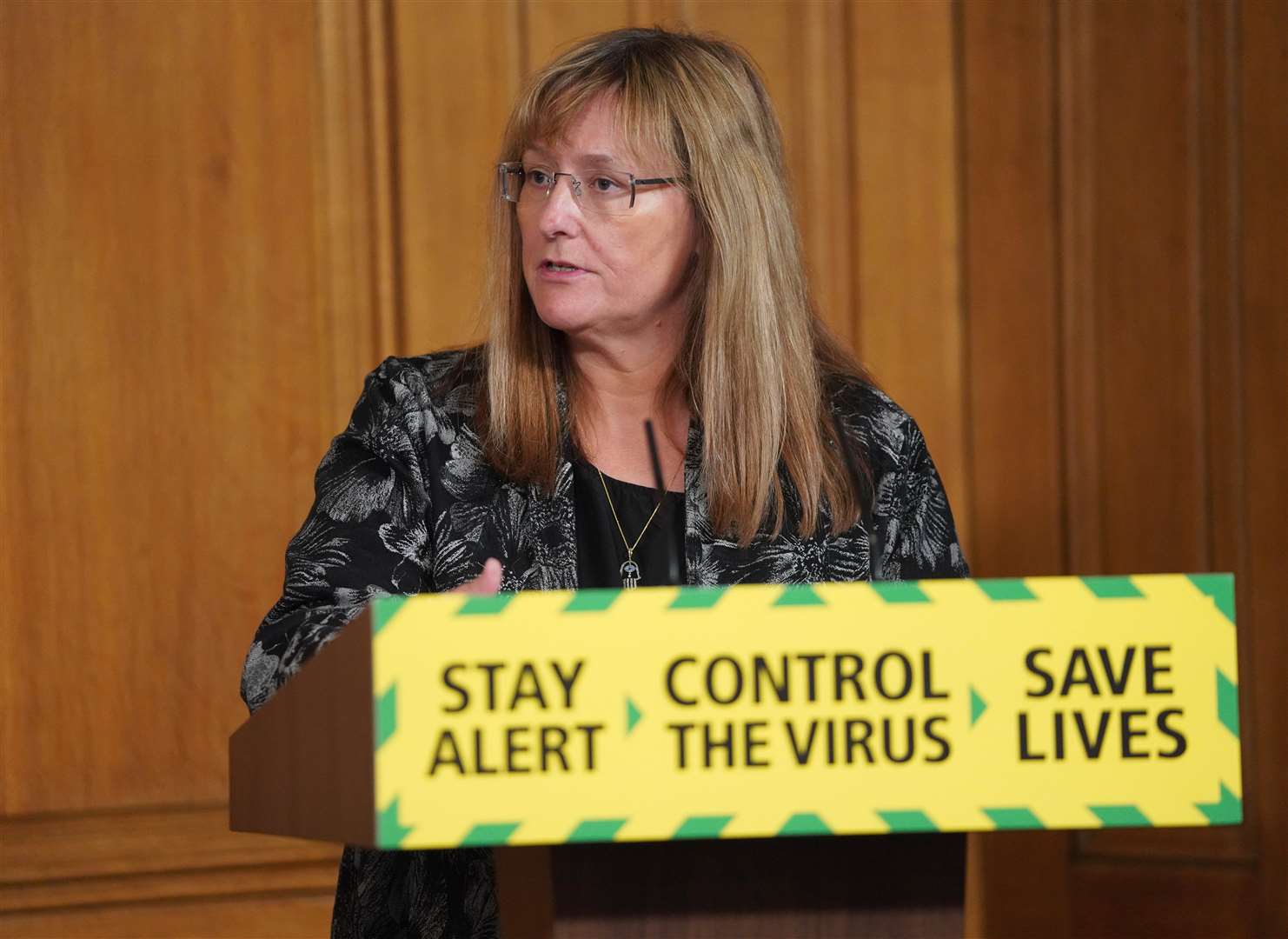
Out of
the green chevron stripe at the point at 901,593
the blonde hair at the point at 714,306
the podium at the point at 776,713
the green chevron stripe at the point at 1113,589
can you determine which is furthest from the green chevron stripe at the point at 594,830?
the blonde hair at the point at 714,306

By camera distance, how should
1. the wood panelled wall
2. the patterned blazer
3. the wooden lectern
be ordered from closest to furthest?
the wooden lectern < the patterned blazer < the wood panelled wall

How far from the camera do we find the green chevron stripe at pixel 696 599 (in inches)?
41.4

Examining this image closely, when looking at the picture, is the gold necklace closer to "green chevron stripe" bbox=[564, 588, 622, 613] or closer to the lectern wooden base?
the lectern wooden base

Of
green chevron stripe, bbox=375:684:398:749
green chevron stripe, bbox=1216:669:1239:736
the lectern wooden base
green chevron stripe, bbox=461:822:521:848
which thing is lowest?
the lectern wooden base

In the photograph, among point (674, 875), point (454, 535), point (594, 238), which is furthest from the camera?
point (594, 238)

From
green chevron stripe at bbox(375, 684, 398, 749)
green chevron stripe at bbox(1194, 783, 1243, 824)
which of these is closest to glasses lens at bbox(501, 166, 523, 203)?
green chevron stripe at bbox(375, 684, 398, 749)

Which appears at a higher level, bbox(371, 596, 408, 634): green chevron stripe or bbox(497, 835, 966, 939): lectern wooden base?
bbox(371, 596, 408, 634): green chevron stripe

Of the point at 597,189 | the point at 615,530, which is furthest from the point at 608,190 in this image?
the point at 615,530

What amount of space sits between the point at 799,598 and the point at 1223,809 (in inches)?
12.7

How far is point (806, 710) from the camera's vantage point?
107 cm

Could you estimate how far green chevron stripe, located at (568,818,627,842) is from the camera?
1.03 metres

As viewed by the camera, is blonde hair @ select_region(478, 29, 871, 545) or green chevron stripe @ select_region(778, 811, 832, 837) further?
blonde hair @ select_region(478, 29, 871, 545)

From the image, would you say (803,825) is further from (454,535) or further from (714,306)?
(714,306)

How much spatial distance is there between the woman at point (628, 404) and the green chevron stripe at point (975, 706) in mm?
782
